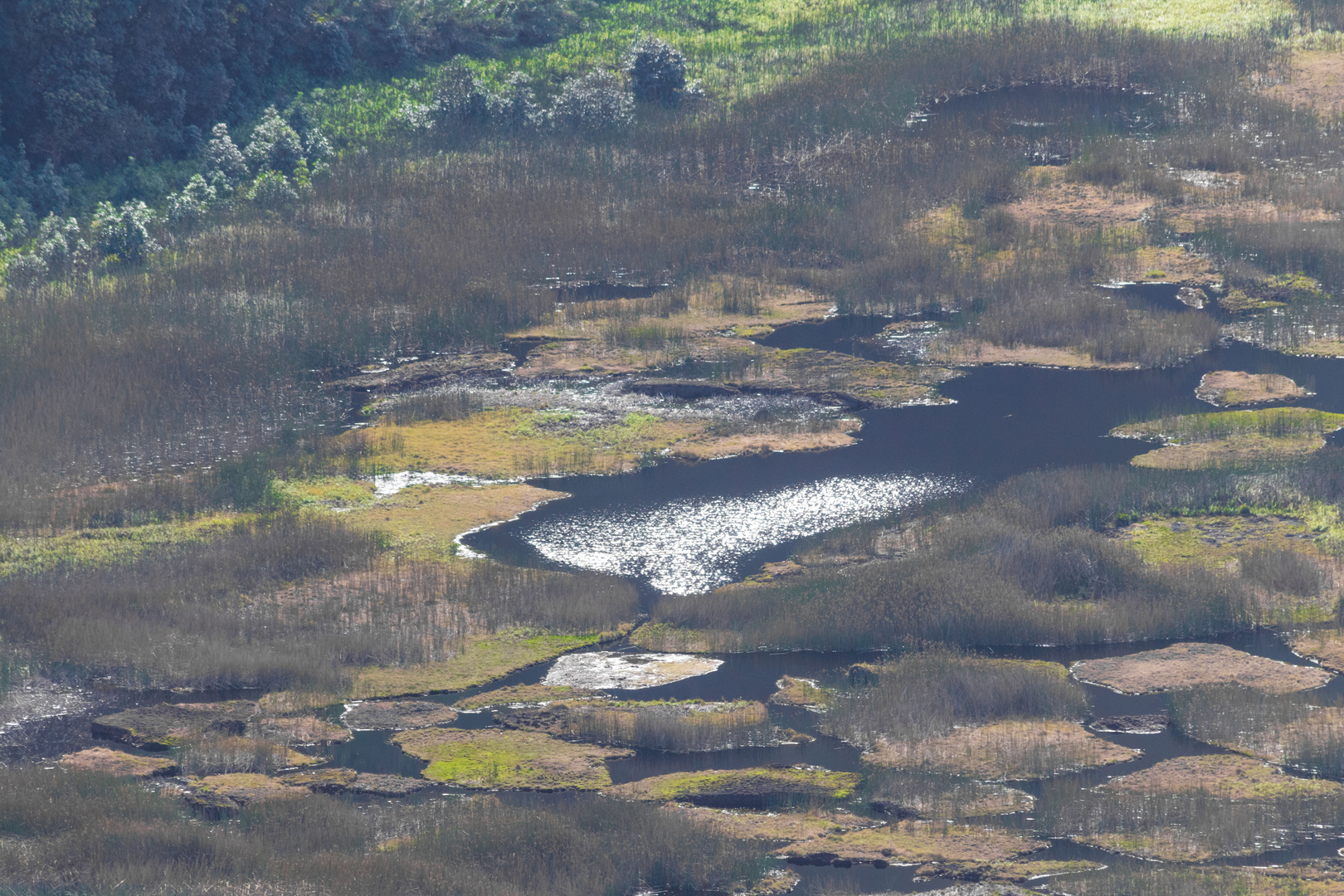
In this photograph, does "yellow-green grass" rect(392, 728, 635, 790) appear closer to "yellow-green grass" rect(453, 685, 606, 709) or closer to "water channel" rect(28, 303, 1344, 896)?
"water channel" rect(28, 303, 1344, 896)

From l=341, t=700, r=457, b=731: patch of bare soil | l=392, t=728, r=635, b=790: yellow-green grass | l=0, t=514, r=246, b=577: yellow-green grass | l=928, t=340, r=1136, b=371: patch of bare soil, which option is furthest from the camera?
l=928, t=340, r=1136, b=371: patch of bare soil

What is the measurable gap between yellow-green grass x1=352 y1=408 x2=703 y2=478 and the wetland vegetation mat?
0.28 feet

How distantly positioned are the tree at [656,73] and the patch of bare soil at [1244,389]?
635 inches

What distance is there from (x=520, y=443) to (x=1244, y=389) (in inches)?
360

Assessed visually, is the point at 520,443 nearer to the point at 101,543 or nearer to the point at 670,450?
the point at 670,450

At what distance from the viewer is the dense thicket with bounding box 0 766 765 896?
920cm

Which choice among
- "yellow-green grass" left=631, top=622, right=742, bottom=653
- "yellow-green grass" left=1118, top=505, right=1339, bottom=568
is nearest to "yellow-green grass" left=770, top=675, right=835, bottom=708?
"yellow-green grass" left=631, top=622, right=742, bottom=653

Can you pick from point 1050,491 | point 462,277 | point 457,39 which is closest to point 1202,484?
point 1050,491

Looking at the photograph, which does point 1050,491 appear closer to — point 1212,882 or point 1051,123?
point 1212,882

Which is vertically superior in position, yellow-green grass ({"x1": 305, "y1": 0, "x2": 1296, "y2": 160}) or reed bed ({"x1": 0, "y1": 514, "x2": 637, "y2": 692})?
yellow-green grass ({"x1": 305, "y1": 0, "x2": 1296, "y2": 160})

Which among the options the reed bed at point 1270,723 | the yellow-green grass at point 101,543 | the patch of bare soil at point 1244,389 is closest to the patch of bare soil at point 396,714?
the yellow-green grass at point 101,543

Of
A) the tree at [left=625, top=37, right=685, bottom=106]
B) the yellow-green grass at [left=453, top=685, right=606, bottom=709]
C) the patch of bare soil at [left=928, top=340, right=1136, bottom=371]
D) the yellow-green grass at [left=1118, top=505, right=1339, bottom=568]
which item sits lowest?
the yellow-green grass at [left=453, top=685, right=606, bottom=709]

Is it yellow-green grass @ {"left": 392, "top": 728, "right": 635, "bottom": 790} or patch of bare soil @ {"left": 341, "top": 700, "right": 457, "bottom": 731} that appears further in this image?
patch of bare soil @ {"left": 341, "top": 700, "right": 457, "bottom": 731}

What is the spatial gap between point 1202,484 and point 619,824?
925 centimetres
